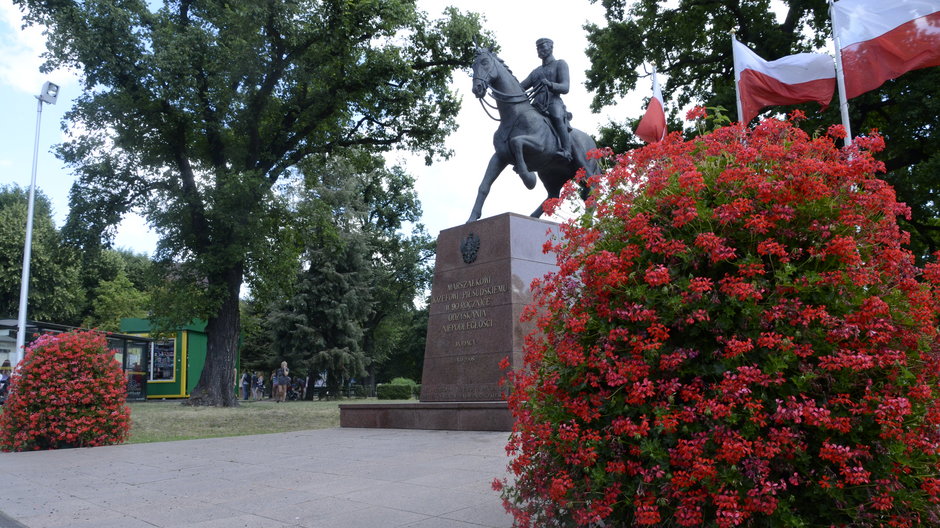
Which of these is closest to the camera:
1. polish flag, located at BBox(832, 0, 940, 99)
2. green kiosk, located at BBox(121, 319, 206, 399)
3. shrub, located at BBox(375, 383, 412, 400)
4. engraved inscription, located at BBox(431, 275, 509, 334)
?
engraved inscription, located at BBox(431, 275, 509, 334)

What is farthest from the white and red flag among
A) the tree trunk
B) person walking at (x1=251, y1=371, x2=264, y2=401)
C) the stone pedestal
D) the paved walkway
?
person walking at (x1=251, y1=371, x2=264, y2=401)

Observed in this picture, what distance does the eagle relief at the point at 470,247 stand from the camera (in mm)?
10953

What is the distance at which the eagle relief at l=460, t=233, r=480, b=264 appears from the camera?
35.9ft

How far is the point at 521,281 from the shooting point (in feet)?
33.9

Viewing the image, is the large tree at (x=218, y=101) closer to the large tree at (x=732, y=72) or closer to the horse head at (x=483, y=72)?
the large tree at (x=732, y=72)

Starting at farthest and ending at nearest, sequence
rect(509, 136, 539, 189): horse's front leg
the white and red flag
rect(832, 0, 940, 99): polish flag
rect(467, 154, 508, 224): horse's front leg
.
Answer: the white and red flag → rect(467, 154, 508, 224): horse's front leg → rect(509, 136, 539, 189): horse's front leg → rect(832, 0, 940, 99): polish flag

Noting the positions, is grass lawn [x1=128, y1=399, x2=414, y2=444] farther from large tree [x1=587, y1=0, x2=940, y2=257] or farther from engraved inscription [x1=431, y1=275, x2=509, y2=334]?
large tree [x1=587, y1=0, x2=940, y2=257]

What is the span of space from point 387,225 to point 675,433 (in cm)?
4393

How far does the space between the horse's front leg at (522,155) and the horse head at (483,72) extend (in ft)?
3.12

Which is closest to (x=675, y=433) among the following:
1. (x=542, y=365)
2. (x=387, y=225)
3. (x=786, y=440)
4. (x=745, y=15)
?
(x=786, y=440)

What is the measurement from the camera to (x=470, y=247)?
11047 mm

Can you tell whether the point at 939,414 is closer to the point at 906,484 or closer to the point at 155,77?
the point at 906,484

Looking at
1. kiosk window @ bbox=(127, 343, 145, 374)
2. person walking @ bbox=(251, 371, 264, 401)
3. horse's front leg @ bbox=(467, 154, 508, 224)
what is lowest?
person walking @ bbox=(251, 371, 264, 401)

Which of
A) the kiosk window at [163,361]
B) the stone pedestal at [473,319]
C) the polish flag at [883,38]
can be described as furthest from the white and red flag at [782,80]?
the kiosk window at [163,361]
